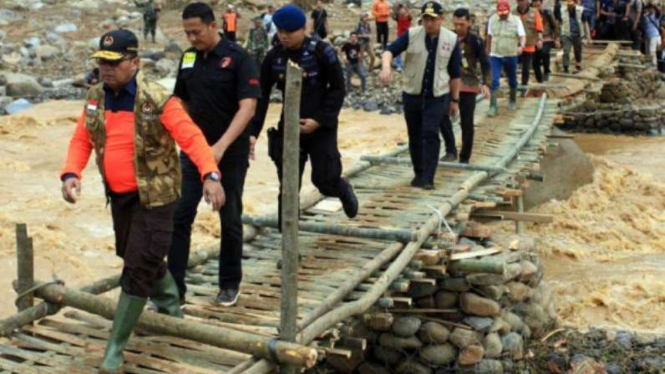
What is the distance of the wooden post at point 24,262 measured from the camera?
529 cm

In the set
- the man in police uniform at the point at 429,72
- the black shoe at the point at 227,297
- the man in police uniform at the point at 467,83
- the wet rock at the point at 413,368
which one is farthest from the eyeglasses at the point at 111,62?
the man in police uniform at the point at 467,83

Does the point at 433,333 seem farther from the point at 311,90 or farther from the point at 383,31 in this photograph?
the point at 383,31

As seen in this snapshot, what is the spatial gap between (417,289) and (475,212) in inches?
66.7

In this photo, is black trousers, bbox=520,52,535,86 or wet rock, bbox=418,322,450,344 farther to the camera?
black trousers, bbox=520,52,535,86

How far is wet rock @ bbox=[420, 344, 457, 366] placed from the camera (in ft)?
25.0

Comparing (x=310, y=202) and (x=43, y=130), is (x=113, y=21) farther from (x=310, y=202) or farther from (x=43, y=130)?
(x=310, y=202)

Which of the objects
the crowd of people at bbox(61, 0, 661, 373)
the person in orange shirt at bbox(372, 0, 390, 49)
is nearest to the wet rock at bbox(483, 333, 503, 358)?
the crowd of people at bbox(61, 0, 661, 373)

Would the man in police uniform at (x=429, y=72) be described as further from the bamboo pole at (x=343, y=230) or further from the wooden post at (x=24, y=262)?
the wooden post at (x=24, y=262)

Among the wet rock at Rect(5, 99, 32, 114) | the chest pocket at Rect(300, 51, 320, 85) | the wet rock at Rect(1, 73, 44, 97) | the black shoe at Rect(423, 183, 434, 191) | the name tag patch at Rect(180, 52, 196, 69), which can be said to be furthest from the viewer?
the wet rock at Rect(1, 73, 44, 97)

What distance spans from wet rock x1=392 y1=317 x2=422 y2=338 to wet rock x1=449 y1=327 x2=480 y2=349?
1.00 feet

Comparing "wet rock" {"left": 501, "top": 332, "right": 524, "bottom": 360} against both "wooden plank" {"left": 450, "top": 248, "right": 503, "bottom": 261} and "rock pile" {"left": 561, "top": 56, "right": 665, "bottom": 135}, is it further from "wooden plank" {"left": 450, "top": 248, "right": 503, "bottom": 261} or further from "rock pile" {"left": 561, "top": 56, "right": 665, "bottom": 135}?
"rock pile" {"left": 561, "top": 56, "right": 665, "bottom": 135}

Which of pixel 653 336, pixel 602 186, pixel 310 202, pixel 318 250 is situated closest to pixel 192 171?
pixel 318 250

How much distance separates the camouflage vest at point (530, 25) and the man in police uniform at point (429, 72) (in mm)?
6368

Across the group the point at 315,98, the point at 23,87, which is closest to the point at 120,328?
the point at 315,98
